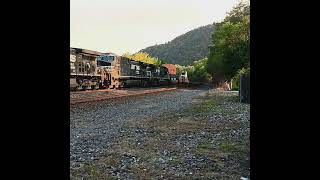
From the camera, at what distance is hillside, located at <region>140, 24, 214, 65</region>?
101 meters

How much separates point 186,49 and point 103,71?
252 feet

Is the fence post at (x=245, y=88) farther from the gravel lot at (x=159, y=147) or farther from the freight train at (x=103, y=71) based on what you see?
the freight train at (x=103, y=71)

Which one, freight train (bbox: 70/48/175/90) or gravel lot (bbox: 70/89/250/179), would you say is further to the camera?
freight train (bbox: 70/48/175/90)

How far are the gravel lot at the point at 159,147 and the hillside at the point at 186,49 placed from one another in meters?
88.4

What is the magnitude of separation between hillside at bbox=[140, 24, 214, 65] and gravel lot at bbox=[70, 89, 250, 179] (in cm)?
8842

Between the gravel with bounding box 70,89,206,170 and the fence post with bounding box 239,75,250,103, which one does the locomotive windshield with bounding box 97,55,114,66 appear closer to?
the gravel with bounding box 70,89,206,170

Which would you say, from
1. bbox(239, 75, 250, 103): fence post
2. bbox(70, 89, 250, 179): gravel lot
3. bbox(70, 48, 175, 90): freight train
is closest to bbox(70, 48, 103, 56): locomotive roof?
bbox(70, 48, 175, 90): freight train

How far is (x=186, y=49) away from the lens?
10494 centimetres

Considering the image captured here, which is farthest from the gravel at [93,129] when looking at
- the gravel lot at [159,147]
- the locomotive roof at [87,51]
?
the locomotive roof at [87,51]

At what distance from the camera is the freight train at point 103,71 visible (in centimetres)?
2562

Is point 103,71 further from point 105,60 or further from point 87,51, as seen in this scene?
point 87,51
